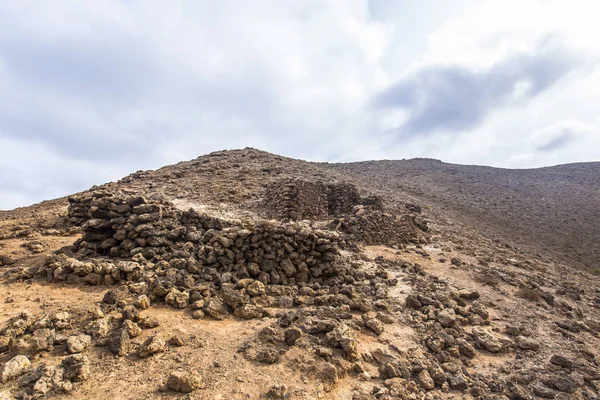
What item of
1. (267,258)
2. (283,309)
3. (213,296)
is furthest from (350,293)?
(213,296)

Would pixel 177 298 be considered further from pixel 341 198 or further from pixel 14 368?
pixel 341 198

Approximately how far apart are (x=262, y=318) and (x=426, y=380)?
8.80 ft

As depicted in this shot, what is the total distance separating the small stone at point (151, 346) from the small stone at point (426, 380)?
359 cm

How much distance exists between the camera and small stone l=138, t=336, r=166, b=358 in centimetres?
404

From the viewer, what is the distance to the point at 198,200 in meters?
13.4

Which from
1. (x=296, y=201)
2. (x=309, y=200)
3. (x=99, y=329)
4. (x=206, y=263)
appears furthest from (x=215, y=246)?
(x=309, y=200)

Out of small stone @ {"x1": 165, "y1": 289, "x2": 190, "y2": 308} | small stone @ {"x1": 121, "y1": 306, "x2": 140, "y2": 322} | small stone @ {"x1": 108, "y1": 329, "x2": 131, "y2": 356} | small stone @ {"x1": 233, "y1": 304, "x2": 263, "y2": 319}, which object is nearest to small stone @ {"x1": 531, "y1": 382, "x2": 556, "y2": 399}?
small stone @ {"x1": 233, "y1": 304, "x2": 263, "y2": 319}

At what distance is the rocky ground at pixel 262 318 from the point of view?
3.89m

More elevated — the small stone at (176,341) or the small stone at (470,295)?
the small stone at (176,341)

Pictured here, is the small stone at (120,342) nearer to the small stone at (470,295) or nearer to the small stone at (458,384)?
the small stone at (458,384)

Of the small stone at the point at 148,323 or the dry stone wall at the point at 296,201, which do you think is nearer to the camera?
the small stone at the point at 148,323

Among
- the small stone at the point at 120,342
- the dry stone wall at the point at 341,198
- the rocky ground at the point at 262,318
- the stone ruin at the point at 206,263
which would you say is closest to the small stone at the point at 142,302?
the rocky ground at the point at 262,318

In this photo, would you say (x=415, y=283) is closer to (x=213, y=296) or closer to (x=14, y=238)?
(x=213, y=296)

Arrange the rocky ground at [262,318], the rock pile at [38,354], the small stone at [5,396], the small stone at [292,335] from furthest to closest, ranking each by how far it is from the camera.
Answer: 1. the small stone at [292,335]
2. the rocky ground at [262,318]
3. the rock pile at [38,354]
4. the small stone at [5,396]
